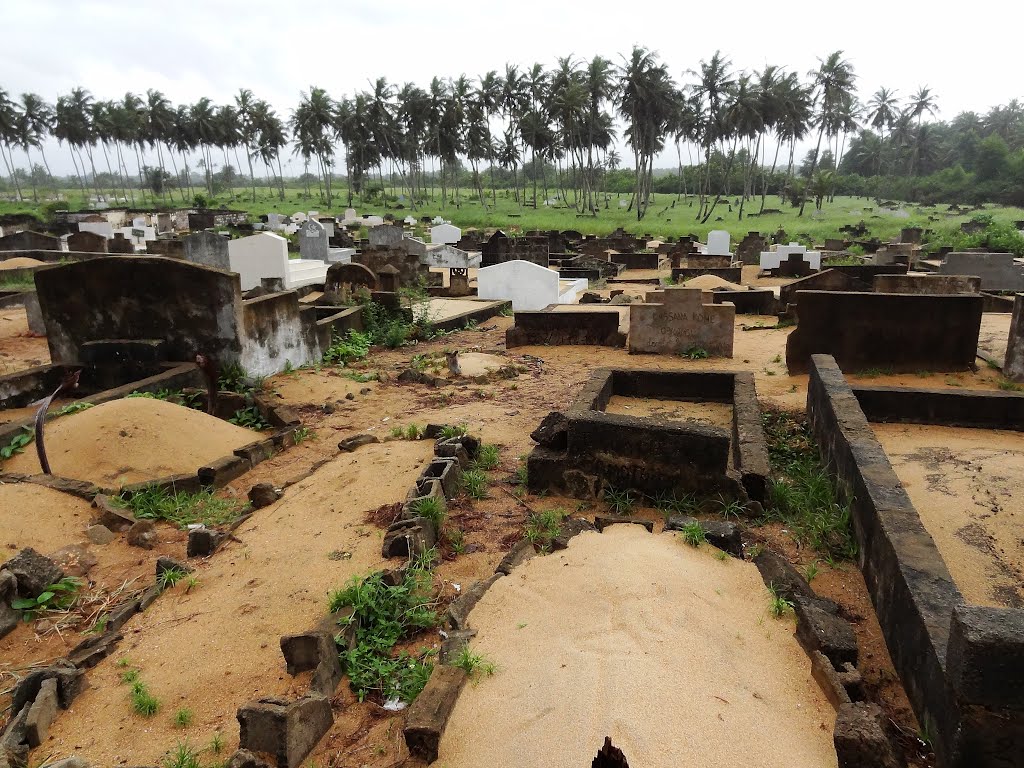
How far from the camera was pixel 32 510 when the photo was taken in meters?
5.19

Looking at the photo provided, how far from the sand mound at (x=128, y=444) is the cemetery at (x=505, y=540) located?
3 centimetres

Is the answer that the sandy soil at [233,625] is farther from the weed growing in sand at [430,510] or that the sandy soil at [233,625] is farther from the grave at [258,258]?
the grave at [258,258]

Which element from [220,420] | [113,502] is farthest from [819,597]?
[220,420]

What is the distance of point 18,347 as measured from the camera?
12383 millimetres

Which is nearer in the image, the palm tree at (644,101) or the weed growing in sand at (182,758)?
the weed growing in sand at (182,758)

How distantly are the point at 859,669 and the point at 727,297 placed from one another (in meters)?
12.6

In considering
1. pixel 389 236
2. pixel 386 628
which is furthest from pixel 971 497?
pixel 389 236

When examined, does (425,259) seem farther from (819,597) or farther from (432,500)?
(819,597)

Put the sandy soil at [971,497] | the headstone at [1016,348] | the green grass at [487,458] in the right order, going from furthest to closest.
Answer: the headstone at [1016,348], the green grass at [487,458], the sandy soil at [971,497]

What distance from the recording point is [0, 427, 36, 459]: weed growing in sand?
245 inches

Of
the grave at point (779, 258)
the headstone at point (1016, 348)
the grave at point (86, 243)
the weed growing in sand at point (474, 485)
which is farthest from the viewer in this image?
the grave at point (86, 243)

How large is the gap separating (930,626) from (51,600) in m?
4.88

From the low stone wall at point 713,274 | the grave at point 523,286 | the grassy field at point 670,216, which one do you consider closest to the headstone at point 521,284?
the grave at point 523,286

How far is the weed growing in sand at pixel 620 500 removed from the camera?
5.08m
